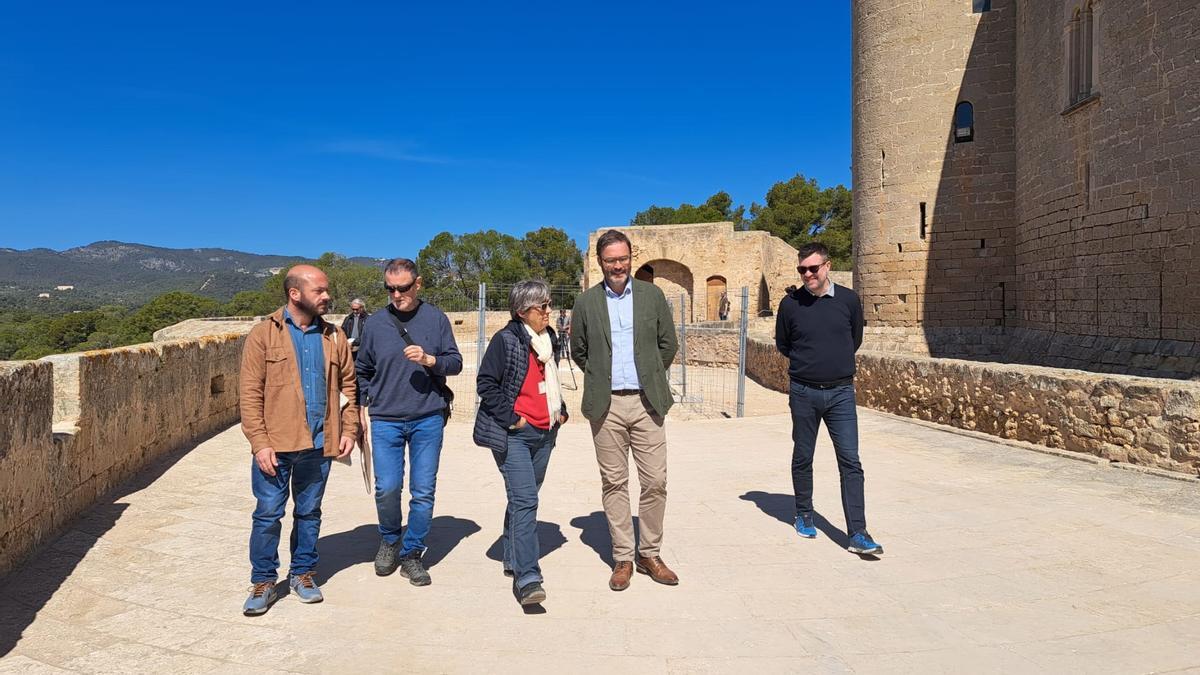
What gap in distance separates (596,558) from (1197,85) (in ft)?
32.9

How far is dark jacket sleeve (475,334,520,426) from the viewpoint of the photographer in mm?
3662

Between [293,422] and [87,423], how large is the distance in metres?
2.51

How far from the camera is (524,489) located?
3.71m

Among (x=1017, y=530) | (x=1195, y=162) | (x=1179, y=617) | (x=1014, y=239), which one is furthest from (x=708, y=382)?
(x=1179, y=617)

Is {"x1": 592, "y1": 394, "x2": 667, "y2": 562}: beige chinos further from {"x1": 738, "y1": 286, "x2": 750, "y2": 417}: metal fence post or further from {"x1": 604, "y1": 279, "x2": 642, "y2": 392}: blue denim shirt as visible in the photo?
{"x1": 738, "y1": 286, "x2": 750, "y2": 417}: metal fence post

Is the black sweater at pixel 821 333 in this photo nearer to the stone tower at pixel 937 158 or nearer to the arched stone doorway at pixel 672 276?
the stone tower at pixel 937 158

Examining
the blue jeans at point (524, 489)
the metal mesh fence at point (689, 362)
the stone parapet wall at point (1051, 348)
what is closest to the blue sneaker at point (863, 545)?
the blue jeans at point (524, 489)

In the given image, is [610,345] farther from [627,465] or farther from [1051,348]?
[1051,348]

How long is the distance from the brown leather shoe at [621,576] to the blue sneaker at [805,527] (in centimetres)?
135

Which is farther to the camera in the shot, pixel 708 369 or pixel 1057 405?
pixel 708 369

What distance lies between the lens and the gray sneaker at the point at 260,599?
340 centimetres

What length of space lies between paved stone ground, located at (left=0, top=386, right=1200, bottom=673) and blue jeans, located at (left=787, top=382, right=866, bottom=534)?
27 centimetres

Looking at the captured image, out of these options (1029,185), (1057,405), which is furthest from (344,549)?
(1029,185)

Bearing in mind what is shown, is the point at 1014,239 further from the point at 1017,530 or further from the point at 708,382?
the point at 1017,530
